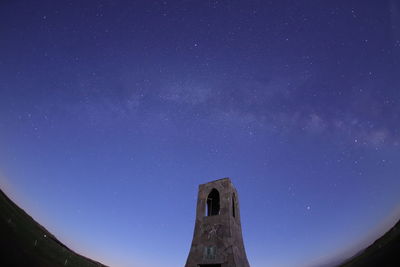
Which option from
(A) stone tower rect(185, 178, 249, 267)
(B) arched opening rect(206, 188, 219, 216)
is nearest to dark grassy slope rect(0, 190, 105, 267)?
A: (A) stone tower rect(185, 178, 249, 267)

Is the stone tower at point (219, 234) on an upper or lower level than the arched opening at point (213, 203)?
lower

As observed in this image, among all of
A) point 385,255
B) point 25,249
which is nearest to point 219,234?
point 25,249

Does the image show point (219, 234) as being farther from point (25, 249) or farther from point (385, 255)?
point (385, 255)

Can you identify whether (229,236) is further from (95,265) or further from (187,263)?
(95,265)

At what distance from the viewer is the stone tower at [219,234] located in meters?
16.6

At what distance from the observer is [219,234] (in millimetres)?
17844

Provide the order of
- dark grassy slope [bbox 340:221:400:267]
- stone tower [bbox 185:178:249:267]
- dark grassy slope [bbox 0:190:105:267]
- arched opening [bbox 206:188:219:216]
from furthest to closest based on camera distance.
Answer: dark grassy slope [bbox 340:221:400:267] < arched opening [bbox 206:188:219:216] < dark grassy slope [bbox 0:190:105:267] < stone tower [bbox 185:178:249:267]

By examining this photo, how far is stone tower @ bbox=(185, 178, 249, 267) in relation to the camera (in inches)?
654

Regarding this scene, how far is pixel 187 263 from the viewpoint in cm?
1738

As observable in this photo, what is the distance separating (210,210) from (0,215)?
44877 millimetres

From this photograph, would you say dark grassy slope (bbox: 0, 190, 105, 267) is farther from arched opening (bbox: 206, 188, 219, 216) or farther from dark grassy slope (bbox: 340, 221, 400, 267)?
dark grassy slope (bbox: 340, 221, 400, 267)

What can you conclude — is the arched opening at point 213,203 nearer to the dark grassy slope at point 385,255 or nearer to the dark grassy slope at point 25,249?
the dark grassy slope at point 25,249

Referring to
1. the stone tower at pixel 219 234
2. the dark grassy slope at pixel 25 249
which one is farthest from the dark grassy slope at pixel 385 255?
the dark grassy slope at pixel 25 249

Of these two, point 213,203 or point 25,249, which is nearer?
point 213,203
